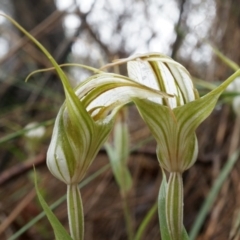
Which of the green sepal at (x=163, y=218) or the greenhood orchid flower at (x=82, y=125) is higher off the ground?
the greenhood orchid flower at (x=82, y=125)

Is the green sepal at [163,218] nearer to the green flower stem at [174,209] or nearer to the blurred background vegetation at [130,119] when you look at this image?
the green flower stem at [174,209]

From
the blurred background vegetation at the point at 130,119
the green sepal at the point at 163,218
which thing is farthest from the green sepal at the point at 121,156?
the green sepal at the point at 163,218

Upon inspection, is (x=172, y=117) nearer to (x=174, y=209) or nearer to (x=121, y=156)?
(x=174, y=209)

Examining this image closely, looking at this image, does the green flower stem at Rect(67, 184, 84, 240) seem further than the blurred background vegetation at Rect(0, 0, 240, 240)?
No

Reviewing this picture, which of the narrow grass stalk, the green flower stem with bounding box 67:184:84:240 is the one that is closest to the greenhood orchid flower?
the green flower stem with bounding box 67:184:84:240

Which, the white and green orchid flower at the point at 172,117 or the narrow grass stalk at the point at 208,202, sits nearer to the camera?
the white and green orchid flower at the point at 172,117

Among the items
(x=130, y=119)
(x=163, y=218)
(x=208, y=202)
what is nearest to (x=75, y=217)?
(x=163, y=218)

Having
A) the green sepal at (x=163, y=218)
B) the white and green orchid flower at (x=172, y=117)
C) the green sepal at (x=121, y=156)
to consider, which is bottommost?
the green sepal at (x=163, y=218)

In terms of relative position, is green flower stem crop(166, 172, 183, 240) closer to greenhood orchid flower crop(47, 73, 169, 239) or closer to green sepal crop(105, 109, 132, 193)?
greenhood orchid flower crop(47, 73, 169, 239)
